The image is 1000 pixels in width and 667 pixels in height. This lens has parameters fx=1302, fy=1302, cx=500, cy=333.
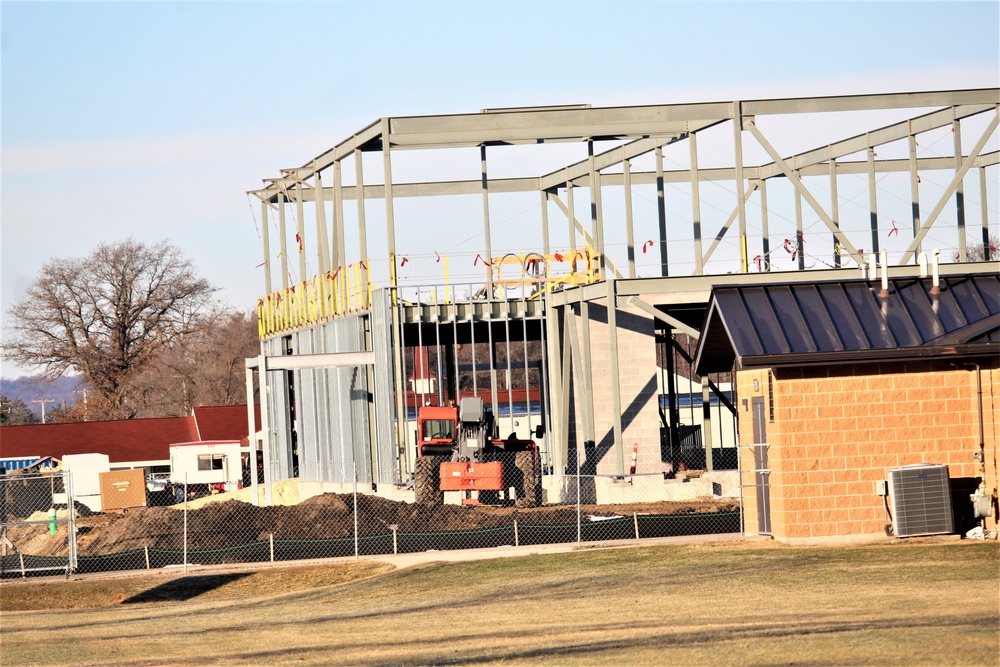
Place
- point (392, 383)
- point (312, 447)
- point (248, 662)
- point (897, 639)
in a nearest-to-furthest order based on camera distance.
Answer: point (897, 639) < point (248, 662) < point (392, 383) < point (312, 447)

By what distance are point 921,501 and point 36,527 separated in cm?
2957

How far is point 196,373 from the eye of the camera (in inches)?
3610

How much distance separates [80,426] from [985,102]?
4706cm

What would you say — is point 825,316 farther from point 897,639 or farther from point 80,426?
point 80,426

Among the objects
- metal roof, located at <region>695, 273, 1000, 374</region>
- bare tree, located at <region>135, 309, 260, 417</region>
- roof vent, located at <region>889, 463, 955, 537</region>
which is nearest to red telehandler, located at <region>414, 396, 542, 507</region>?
metal roof, located at <region>695, 273, 1000, 374</region>

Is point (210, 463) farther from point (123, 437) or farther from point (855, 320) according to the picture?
point (855, 320)

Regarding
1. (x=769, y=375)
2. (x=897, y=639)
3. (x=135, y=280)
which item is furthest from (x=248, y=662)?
(x=135, y=280)

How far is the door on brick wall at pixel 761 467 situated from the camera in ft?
68.4

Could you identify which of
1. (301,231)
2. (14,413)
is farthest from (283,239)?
(14,413)

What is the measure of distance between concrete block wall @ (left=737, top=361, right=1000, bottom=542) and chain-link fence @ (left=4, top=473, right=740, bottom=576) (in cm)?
370

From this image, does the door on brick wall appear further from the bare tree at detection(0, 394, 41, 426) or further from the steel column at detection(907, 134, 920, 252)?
the bare tree at detection(0, 394, 41, 426)

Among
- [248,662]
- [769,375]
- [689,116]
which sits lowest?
[248,662]

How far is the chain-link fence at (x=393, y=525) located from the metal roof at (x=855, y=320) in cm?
414

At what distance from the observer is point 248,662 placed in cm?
1372
